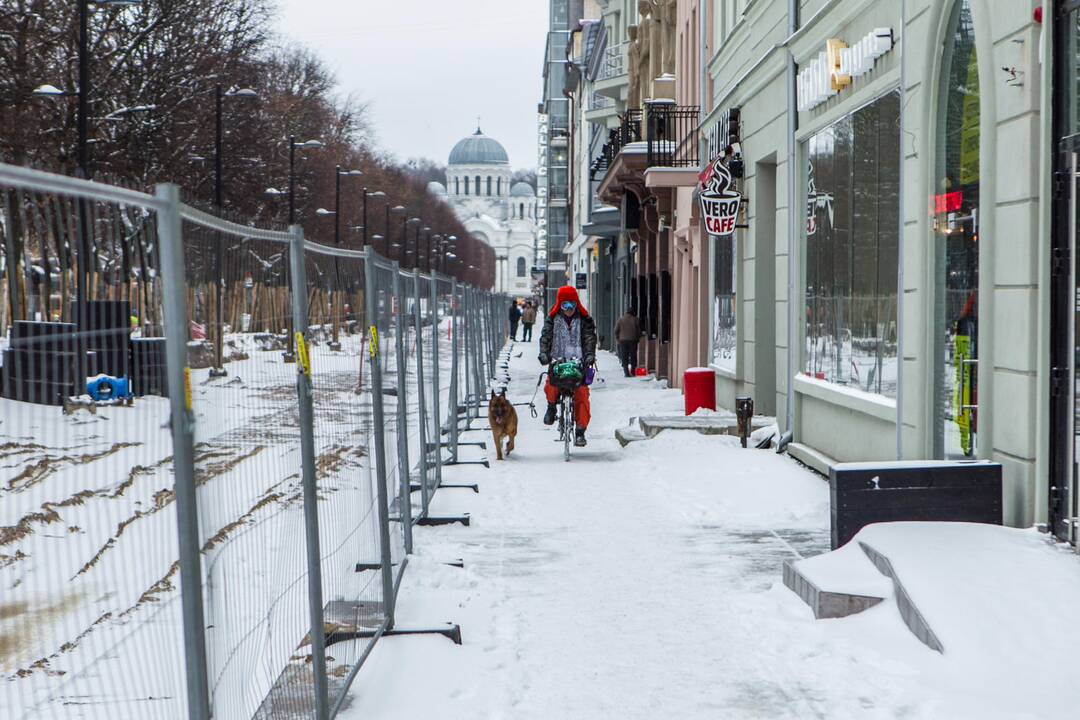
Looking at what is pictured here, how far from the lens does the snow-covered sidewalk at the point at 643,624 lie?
596 cm

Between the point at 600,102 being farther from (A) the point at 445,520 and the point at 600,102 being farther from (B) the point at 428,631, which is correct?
(B) the point at 428,631

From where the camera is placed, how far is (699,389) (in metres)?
20.2

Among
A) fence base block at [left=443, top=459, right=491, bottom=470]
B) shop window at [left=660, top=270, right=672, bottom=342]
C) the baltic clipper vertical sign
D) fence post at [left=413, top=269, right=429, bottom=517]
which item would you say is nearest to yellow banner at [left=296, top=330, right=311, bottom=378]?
fence post at [left=413, top=269, right=429, bottom=517]

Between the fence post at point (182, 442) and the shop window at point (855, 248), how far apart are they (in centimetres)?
891

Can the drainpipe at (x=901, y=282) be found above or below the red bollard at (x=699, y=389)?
above

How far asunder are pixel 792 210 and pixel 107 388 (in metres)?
13.1

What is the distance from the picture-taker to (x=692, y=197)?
24.5 metres

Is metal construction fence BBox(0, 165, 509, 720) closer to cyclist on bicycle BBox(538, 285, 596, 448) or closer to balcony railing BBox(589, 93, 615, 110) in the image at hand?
cyclist on bicycle BBox(538, 285, 596, 448)

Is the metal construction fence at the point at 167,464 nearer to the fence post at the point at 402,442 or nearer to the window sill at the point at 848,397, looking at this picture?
the fence post at the point at 402,442

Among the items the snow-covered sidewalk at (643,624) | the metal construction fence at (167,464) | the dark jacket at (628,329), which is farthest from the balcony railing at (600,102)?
the metal construction fence at (167,464)

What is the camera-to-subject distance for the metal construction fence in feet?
8.48

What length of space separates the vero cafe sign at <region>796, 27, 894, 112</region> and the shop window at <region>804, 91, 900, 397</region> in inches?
12.0

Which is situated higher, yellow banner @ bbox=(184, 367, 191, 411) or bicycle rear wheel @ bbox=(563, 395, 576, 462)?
yellow banner @ bbox=(184, 367, 191, 411)

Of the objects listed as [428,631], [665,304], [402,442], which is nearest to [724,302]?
[665,304]
